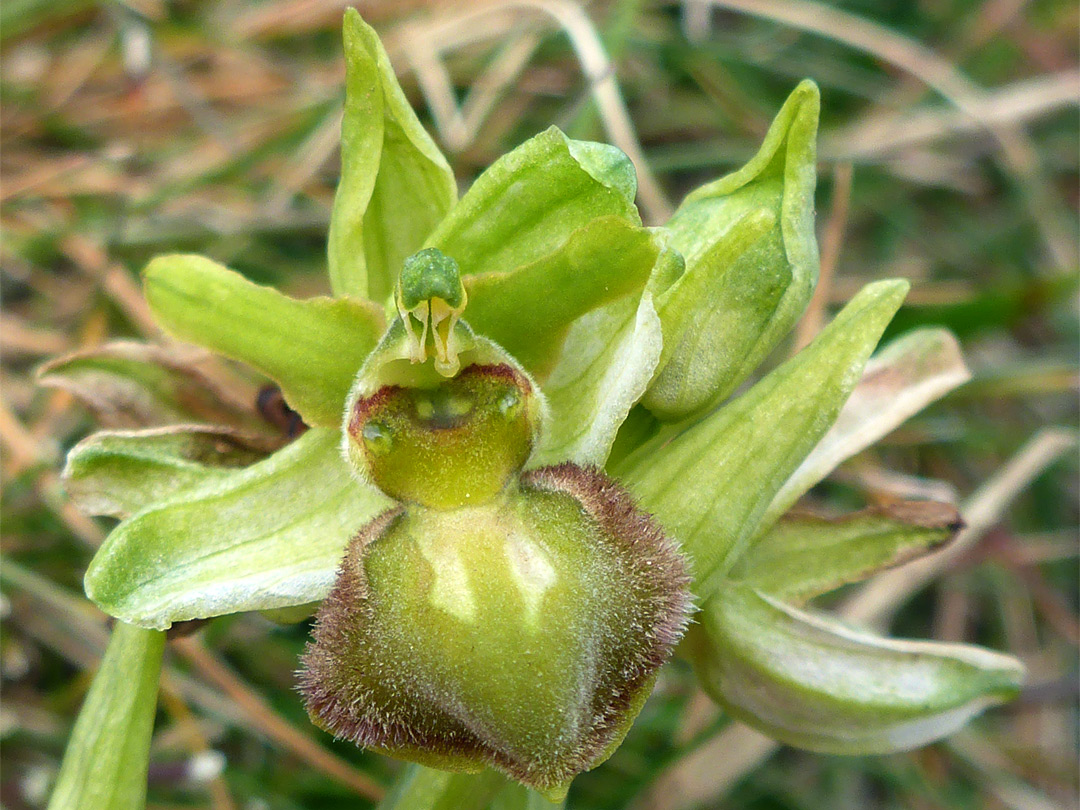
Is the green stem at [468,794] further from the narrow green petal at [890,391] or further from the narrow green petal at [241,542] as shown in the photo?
the narrow green petal at [890,391]

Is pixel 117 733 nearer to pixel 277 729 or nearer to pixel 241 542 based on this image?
pixel 241 542

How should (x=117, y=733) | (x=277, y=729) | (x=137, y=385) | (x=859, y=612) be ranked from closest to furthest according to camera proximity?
(x=117, y=733), (x=137, y=385), (x=277, y=729), (x=859, y=612)

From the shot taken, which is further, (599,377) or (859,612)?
(859,612)

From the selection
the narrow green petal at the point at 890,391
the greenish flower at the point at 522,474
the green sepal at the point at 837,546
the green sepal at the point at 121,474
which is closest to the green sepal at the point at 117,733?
the greenish flower at the point at 522,474

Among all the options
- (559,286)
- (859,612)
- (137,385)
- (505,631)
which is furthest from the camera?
(859,612)

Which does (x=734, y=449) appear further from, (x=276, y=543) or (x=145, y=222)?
(x=145, y=222)

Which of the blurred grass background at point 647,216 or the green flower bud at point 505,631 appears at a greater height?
the green flower bud at point 505,631

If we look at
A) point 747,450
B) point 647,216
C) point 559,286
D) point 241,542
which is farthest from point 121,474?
point 647,216
